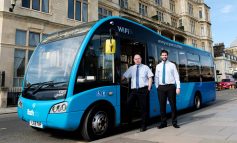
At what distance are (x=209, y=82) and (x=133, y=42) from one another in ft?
23.7

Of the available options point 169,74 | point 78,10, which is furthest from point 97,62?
point 78,10

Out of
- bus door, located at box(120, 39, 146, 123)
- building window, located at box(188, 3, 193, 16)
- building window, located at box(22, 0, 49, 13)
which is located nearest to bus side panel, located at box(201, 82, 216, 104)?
bus door, located at box(120, 39, 146, 123)

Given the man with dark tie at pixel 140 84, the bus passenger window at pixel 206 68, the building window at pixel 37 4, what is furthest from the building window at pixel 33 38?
the man with dark tie at pixel 140 84

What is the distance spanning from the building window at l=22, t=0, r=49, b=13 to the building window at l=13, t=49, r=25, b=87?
4.05 m

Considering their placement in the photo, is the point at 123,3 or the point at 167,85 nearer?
the point at 167,85

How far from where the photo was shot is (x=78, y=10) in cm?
2455

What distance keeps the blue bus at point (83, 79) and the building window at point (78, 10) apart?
1781 centimetres

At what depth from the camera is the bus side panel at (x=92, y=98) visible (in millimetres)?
5211

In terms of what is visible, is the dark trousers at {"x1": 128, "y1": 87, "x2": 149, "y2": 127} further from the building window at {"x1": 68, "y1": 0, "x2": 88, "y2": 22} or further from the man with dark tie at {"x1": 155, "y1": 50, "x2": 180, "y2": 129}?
the building window at {"x1": 68, "y1": 0, "x2": 88, "y2": 22}

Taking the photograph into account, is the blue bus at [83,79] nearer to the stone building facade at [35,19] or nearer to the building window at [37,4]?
the stone building facade at [35,19]

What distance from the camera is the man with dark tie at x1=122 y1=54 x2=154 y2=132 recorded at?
20.9 ft

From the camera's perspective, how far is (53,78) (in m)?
5.63

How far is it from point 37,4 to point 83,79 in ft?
59.5

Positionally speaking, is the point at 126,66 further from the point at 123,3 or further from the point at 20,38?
the point at 123,3
